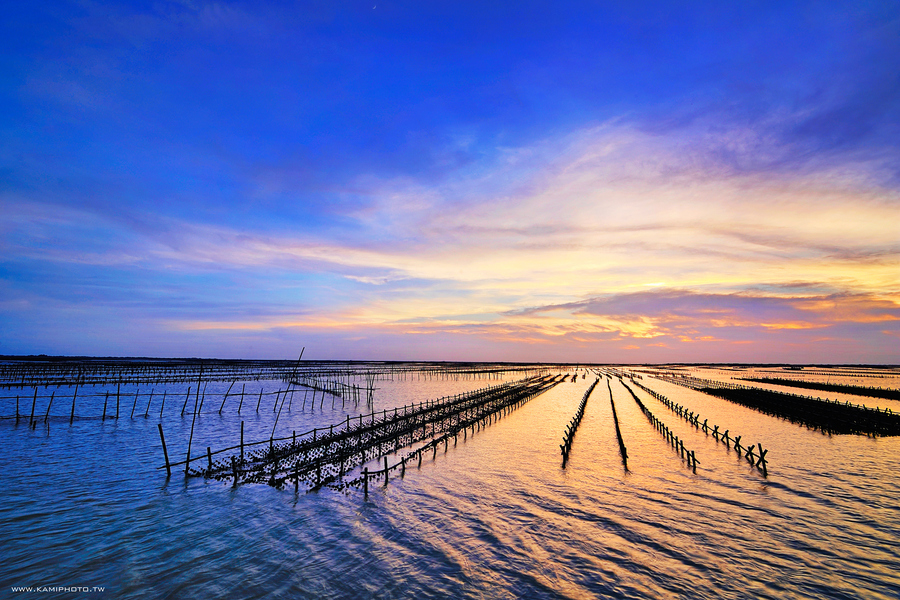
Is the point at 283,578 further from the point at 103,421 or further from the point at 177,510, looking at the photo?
the point at 103,421

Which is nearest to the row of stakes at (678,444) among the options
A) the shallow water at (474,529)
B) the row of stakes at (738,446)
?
the shallow water at (474,529)

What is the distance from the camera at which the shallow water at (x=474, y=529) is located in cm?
1067

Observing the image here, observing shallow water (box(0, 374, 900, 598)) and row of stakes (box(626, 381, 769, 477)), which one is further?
row of stakes (box(626, 381, 769, 477))

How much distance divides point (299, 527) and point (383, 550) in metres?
3.39

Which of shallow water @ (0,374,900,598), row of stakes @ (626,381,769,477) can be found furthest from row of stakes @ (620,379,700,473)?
row of stakes @ (626,381,769,477)

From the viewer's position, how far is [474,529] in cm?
1370

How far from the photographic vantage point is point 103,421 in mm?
33500

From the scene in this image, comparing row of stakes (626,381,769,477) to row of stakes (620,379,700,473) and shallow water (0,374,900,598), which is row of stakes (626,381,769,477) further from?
row of stakes (620,379,700,473)

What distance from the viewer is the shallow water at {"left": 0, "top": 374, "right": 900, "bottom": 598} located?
10672mm

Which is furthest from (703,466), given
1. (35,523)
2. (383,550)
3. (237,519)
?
(35,523)

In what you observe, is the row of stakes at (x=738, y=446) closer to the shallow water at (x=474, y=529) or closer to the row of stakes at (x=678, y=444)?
the shallow water at (x=474, y=529)

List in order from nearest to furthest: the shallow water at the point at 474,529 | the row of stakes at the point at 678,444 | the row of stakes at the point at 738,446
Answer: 1. the shallow water at the point at 474,529
2. the row of stakes at the point at 738,446
3. the row of stakes at the point at 678,444

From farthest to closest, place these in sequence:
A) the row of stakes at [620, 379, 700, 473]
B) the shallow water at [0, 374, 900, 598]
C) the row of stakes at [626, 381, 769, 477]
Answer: the row of stakes at [620, 379, 700, 473] < the row of stakes at [626, 381, 769, 477] < the shallow water at [0, 374, 900, 598]

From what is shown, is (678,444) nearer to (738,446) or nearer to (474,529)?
(738,446)
